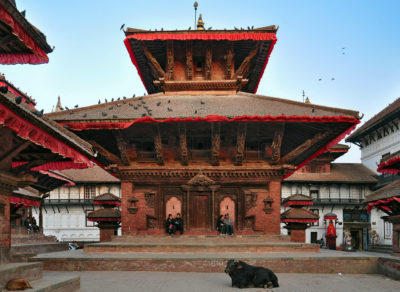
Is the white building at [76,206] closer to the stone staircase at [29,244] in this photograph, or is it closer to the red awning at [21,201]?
the stone staircase at [29,244]

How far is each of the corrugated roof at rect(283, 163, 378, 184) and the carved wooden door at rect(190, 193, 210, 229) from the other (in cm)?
3111

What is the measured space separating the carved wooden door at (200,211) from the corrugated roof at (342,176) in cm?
3111

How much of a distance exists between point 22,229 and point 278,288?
2218cm

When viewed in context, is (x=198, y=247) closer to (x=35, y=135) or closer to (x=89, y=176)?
(x=35, y=135)

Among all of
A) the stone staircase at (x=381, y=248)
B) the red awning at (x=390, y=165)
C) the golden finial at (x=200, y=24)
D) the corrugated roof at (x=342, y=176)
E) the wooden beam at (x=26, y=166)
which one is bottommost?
the stone staircase at (x=381, y=248)

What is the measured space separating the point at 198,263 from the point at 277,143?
600 cm

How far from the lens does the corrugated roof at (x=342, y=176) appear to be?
50.0 metres

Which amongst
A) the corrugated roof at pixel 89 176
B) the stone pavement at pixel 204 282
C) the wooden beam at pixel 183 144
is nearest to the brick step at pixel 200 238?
the wooden beam at pixel 183 144

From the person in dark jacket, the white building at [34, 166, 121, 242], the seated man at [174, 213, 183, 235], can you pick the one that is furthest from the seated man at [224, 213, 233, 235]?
the white building at [34, 166, 121, 242]

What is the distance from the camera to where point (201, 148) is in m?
20.0

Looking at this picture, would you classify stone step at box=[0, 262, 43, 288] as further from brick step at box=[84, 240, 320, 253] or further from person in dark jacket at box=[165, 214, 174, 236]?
person in dark jacket at box=[165, 214, 174, 236]

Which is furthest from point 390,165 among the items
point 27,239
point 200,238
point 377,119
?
point 377,119

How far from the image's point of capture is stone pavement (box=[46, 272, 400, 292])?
1208 cm

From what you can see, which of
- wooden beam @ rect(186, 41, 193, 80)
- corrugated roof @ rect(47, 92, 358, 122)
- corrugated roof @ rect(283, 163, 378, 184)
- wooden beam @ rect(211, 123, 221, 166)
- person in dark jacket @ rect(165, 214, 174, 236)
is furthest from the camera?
corrugated roof @ rect(283, 163, 378, 184)
